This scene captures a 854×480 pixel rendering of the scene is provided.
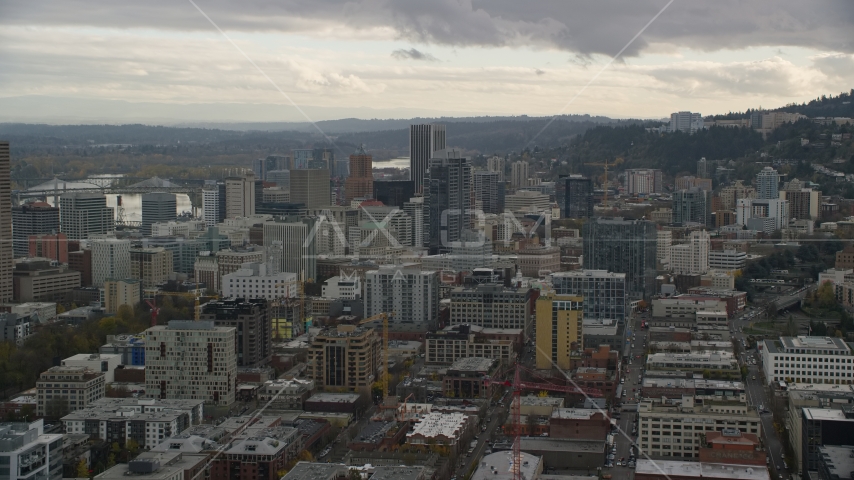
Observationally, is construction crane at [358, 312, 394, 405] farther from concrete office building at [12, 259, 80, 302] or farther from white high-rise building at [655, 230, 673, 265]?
white high-rise building at [655, 230, 673, 265]

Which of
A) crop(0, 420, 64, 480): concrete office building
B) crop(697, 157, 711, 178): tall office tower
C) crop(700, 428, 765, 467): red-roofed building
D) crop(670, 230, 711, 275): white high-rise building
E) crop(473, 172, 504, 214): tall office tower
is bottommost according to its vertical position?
crop(700, 428, 765, 467): red-roofed building

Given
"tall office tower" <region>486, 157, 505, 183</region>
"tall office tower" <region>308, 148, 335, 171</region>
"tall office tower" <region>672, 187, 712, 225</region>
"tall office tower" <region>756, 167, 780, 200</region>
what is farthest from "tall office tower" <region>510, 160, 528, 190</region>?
"tall office tower" <region>672, 187, 712, 225</region>

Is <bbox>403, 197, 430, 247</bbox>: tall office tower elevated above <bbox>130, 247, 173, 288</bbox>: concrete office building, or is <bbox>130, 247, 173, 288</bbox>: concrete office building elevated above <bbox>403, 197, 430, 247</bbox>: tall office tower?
<bbox>403, 197, 430, 247</bbox>: tall office tower

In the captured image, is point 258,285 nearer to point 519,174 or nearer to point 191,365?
point 191,365

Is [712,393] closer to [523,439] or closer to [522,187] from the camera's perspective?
[523,439]

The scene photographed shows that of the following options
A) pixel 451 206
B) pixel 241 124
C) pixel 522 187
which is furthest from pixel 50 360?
pixel 522 187

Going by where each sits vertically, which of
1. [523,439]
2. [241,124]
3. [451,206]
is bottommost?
[523,439]
